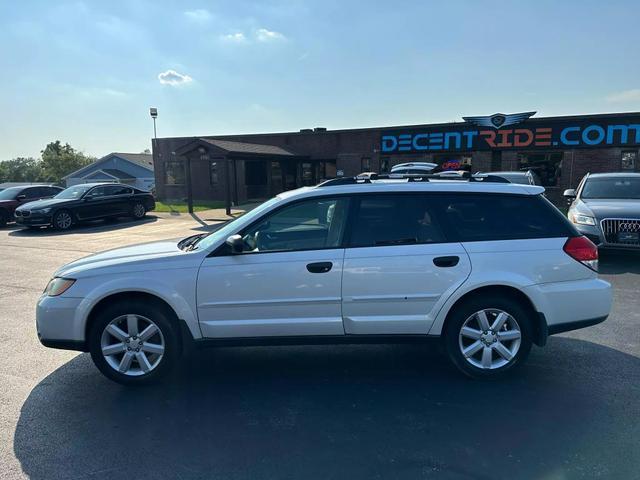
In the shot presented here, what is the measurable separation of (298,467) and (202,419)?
0.93 meters

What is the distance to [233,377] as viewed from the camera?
3.98 metres

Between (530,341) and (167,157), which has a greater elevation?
(167,157)

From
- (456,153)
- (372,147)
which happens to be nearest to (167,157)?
(372,147)

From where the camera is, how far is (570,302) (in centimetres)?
382

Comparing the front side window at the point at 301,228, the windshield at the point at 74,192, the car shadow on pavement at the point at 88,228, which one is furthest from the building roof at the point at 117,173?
the front side window at the point at 301,228

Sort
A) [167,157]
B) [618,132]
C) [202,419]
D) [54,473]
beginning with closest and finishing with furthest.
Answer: [54,473] → [202,419] → [618,132] → [167,157]

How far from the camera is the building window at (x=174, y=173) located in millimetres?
28984

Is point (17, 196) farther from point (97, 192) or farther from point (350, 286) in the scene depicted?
point (350, 286)

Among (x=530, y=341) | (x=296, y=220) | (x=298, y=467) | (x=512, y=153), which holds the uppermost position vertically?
(x=512, y=153)

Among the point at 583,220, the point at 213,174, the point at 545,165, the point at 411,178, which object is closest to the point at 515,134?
the point at 545,165

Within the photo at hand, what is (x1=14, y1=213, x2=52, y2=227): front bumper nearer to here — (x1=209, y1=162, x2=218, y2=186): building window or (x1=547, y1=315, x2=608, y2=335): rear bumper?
(x1=209, y1=162, x2=218, y2=186): building window

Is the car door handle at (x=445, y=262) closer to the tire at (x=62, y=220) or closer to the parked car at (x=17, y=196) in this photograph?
the tire at (x=62, y=220)

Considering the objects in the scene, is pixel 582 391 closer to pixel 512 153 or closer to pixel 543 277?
pixel 543 277

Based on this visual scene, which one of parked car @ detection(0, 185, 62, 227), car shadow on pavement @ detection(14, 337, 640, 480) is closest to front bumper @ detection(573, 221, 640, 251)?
car shadow on pavement @ detection(14, 337, 640, 480)
